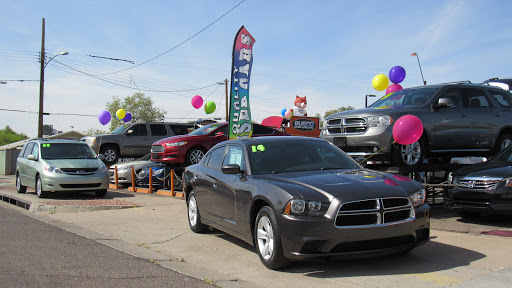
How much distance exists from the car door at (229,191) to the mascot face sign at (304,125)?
1026 centimetres

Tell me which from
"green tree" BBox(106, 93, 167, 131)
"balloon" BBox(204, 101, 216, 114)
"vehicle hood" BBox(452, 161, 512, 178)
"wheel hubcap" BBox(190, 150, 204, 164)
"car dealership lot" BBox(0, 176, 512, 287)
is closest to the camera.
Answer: "car dealership lot" BBox(0, 176, 512, 287)

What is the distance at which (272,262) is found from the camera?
4.94 meters

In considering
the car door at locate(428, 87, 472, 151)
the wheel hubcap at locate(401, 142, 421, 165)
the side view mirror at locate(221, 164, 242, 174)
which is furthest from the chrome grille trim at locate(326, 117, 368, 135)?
the side view mirror at locate(221, 164, 242, 174)

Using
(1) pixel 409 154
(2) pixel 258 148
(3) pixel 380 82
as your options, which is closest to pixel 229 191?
(2) pixel 258 148

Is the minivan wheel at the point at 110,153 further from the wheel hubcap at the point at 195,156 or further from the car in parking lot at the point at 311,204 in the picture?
the car in parking lot at the point at 311,204

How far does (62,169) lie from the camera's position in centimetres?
1283

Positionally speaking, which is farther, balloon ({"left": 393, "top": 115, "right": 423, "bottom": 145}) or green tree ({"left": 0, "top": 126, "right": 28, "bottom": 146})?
green tree ({"left": 0, "top": 126, "right": 28, "bottom": 146})

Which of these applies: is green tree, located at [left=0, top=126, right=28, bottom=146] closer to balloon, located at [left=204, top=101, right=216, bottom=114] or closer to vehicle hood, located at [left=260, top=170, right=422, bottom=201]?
balloon, located at [left=204, top=101, right=216, bottom=114]

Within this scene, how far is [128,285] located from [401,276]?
2762 mm

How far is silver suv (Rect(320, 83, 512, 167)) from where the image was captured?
330 inches

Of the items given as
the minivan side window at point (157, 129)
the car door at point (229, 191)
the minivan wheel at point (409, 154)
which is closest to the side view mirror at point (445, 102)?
the minivan wheel at point (409, 154)

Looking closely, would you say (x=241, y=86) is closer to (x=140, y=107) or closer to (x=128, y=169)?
(x=128, y=169)

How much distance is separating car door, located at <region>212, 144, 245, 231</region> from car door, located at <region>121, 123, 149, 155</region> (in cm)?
1277

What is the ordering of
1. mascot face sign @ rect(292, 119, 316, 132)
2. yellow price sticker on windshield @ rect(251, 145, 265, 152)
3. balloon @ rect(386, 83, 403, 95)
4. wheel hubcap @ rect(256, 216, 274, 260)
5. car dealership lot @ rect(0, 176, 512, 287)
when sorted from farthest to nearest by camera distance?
mascot face sign @ rect(292, 119, 316, 132) < balloon @ rect(386, 83, 403, 95) < yellow price sticker on windshield @ rect(251, 145, 265, 152) < wheel hubcap @ rect(256, 216, 274, 260) < car dealership lot @ rect(0, 176, 512, 287)
